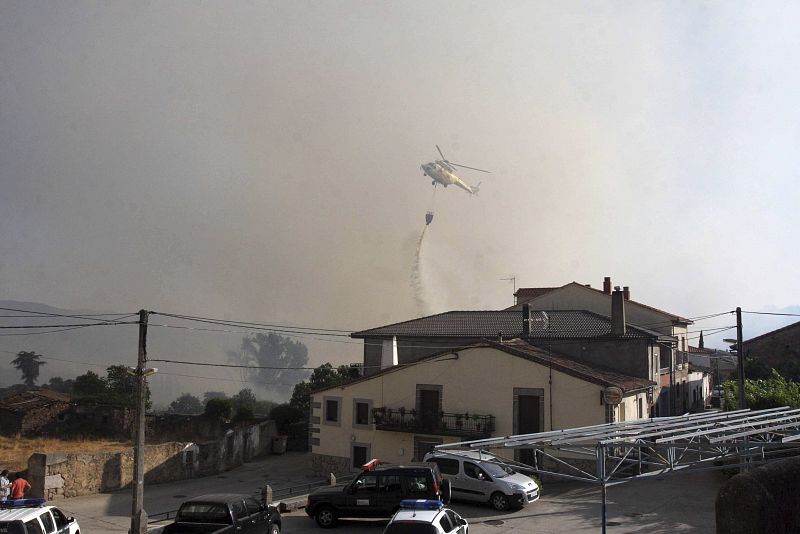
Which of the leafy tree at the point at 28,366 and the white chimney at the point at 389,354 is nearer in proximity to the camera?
the white chimney at the point at 389,354

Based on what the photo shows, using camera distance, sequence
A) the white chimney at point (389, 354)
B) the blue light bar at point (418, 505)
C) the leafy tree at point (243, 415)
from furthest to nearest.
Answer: the leafy tree at point (243, 415), the white chimney at point (389, 354), the blue light bar at point (418, 505)

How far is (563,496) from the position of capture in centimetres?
2516

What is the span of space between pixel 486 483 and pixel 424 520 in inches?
340

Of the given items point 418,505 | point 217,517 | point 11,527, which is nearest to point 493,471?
point 418,505

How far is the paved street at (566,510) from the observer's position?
1994 centimetres

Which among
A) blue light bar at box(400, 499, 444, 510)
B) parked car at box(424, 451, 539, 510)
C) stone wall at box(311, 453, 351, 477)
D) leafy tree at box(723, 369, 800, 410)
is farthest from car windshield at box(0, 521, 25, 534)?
leafy tree at box(723, 369, 800, 410)

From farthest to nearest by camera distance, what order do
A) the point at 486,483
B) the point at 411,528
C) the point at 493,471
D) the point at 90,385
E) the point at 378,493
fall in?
the point at 90,385
the point at 493,471
the point at 486,483
the point at 378,493
the point at 411,528

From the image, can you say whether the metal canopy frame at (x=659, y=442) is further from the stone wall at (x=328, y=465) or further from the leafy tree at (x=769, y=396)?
the stone wall at (x=328, y=465)

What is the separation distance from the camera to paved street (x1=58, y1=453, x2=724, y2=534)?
1994 cm

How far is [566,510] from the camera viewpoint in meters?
22.4

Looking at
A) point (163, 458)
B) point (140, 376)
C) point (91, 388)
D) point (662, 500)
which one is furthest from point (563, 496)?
point (91, 388)

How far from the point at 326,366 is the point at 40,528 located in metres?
44.9

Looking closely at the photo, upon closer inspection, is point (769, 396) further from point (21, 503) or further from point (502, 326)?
point (21, 503)

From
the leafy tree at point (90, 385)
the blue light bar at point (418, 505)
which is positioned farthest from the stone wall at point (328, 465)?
the leafy tree at point (90, 385)
